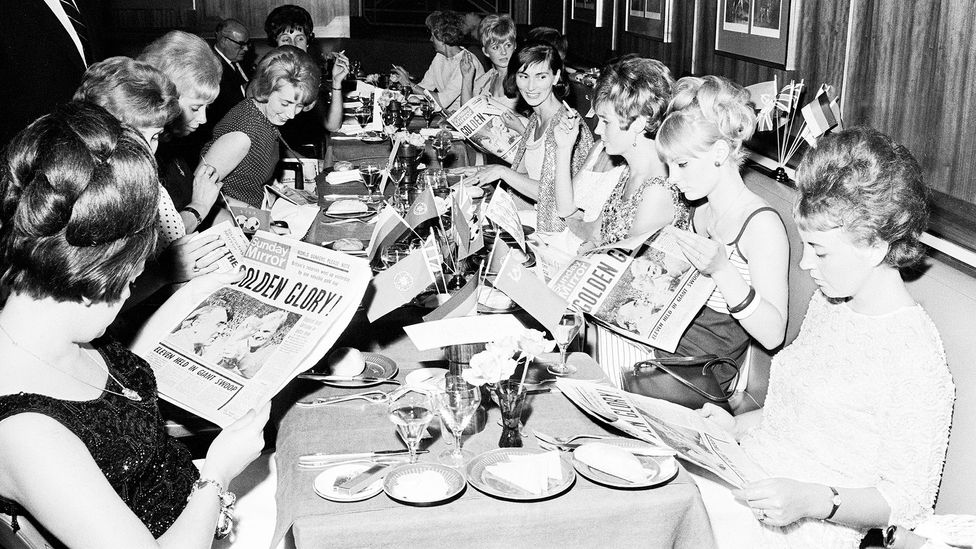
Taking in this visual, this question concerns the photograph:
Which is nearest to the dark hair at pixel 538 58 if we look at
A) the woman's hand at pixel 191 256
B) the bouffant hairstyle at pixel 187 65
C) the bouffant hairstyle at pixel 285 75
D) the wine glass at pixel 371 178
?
the wine glass at pixel 371 178

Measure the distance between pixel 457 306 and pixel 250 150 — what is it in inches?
99.0

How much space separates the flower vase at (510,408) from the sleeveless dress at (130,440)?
24.5 inches

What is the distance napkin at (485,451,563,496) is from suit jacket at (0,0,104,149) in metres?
2.63

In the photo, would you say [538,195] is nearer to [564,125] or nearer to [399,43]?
[564,125]

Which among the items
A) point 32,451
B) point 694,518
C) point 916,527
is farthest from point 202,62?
point 916,527

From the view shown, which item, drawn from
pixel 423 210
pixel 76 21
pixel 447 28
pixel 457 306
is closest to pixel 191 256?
pixel 423 210

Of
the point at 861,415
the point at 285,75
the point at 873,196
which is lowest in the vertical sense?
the point at 861,415

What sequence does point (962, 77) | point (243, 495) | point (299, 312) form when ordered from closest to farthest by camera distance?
point (299, 312), point (243, 495), point (962, 77)

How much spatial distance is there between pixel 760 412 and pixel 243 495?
50.2 inches

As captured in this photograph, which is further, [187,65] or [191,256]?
[187,65]

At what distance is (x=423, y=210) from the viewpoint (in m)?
2.23

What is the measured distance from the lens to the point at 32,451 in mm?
1187

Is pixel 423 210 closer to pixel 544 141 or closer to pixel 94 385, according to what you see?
pixel 94 385

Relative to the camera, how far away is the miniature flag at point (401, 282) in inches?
71.5
